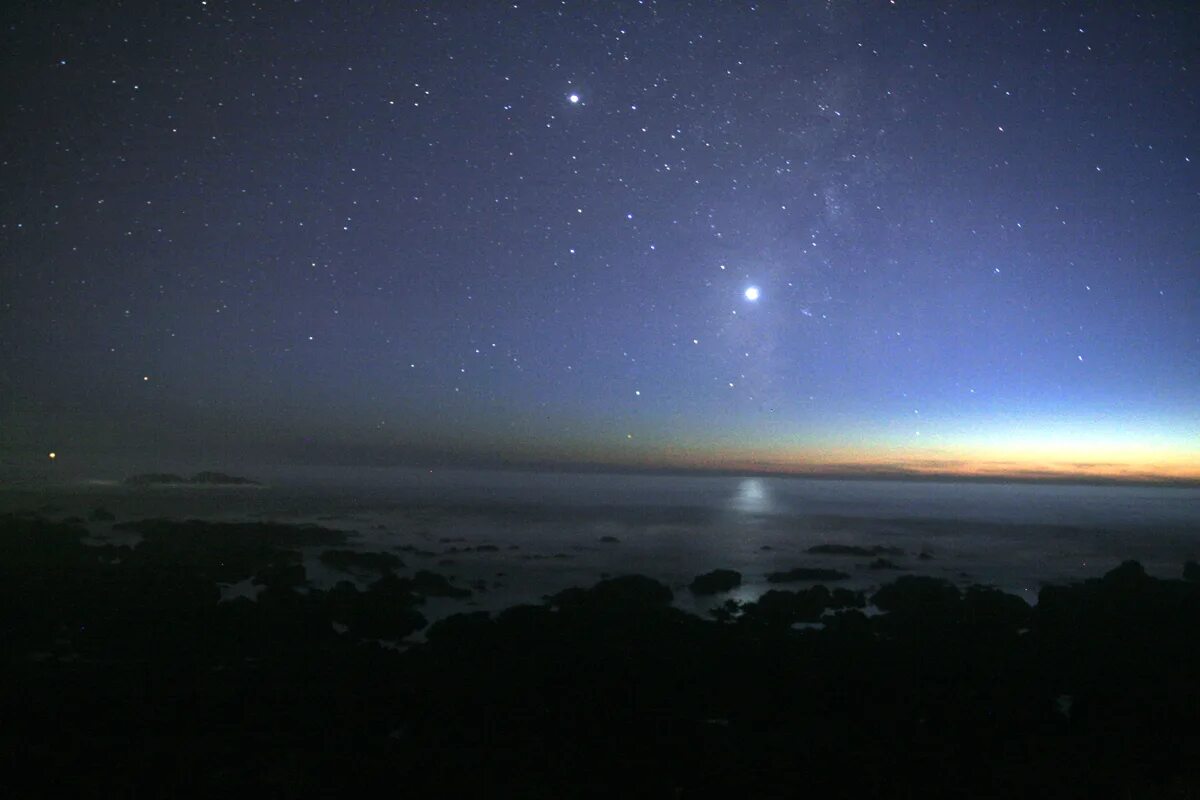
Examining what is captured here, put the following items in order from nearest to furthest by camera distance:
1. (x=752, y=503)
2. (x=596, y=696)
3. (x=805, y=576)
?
(x=596, y=696) < (x=805, y=576) < (x=752, y=503)

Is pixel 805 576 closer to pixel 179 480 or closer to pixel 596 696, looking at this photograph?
pixel 596 696

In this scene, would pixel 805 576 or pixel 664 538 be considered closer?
pixel 805 576

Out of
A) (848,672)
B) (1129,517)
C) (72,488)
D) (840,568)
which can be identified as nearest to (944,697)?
(848,672)

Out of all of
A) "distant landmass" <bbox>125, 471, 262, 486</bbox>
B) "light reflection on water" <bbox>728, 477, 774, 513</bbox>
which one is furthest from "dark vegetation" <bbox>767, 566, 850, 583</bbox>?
"distant landmass" <bbox>125, 471, 262, 486</bbox>

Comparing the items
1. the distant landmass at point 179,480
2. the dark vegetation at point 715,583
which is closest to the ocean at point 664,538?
the dark vegetation at point 715,583

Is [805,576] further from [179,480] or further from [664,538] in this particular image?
[179,480]

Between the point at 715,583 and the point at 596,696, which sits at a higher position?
the point at 596,696

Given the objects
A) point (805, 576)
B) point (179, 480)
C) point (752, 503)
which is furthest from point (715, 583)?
point (179, 480)

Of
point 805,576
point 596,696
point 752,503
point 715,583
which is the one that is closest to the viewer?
point 596,696

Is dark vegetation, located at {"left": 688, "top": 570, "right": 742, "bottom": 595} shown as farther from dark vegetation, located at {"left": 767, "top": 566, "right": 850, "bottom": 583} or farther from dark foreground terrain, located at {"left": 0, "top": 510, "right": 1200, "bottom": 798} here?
dark foreground terrain, located at {"left": 0, "top": 510, "right": 1200, "bottom": 798}
